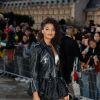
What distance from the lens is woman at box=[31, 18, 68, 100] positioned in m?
5.86

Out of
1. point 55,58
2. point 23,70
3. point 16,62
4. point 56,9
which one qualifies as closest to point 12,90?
point 23,70

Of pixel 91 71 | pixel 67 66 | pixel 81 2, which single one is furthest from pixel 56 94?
pixel 81 2

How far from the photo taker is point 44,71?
5.89 meters

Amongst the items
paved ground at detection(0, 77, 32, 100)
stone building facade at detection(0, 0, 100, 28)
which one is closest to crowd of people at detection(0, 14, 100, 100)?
paved ground at detection(0, 77, 32, 100)

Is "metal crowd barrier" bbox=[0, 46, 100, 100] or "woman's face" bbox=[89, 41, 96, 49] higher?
"woman's face" bbox=[89, 41, 96, 49]

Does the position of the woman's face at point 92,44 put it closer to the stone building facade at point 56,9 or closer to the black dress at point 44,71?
the black dress at point 44,71

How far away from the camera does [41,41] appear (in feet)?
19.5

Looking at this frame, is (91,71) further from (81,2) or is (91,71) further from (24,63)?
(81,2)

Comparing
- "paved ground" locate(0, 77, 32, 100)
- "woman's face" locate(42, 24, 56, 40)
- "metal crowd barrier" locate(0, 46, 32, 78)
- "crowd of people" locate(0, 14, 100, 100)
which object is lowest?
"paved ground" locate(0, 77, 32, 100)

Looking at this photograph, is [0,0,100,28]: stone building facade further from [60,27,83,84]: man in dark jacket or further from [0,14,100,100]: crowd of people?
[60,27,83,84]: man in dark jacket

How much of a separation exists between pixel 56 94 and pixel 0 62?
10379 millimetres

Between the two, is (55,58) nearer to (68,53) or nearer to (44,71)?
(44,71)

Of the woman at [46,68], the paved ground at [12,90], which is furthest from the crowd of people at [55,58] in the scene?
the paved ground at [12,90]

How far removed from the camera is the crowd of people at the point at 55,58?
19.3ft
